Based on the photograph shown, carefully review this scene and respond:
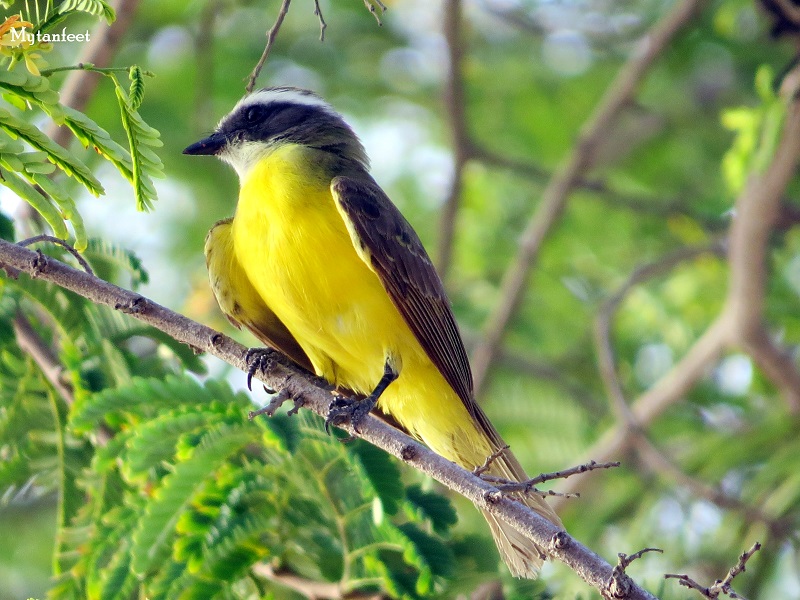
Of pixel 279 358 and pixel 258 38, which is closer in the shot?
pixel 279 358

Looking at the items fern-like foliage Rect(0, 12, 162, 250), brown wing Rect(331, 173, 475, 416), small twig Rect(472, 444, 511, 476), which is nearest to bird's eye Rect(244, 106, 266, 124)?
brown wing Rect(331, 173, 475, 416)

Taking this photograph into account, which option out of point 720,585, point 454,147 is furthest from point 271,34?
point 454,147

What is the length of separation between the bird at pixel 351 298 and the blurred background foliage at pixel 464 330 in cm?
37

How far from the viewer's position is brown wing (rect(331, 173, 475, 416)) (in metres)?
4.03

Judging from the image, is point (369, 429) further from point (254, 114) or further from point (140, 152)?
point (254, 114)

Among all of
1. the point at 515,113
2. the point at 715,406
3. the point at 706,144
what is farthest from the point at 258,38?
the point at 715,406

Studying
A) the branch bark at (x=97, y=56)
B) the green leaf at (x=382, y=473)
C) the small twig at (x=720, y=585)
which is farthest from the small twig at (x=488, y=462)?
the branch bark at (x=97, y=56)

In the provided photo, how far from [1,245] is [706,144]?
21.8ft

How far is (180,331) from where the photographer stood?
320 cm

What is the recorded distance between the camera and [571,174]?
266 inches

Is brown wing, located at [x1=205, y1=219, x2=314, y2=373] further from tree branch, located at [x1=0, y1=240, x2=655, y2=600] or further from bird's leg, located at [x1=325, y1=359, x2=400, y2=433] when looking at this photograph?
bird's leg, located at [x1=325, y1=359, x2=400, y2=433]

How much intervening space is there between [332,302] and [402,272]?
321 mm

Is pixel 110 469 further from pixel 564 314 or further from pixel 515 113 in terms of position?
pixel 515 113

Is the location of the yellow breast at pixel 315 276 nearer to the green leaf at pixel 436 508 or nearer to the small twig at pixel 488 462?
the green leaf at pixel 436 508
